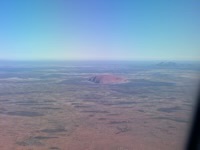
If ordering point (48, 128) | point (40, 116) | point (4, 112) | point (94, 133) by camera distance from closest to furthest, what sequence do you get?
point (94, 133) → point (48, 128) → point (40, 116) → point (4, 112)

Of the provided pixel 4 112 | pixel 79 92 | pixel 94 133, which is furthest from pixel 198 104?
pixel 79 92

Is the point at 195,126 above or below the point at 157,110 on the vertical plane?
above

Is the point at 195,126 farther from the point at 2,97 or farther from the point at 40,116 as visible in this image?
the point at 2,97

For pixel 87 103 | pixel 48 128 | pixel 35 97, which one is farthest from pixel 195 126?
pixel 35 97

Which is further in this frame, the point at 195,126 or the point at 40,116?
the point at 40,116

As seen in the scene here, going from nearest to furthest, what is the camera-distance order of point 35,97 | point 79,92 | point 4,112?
point 4,112 → point 35,97 → point 79,92

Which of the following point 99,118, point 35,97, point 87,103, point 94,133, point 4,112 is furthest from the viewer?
point 35,97

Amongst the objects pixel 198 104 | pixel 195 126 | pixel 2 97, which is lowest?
pixel 2 97

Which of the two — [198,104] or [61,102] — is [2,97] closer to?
[61,102]

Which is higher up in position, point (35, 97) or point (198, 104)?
point (198, 104)
